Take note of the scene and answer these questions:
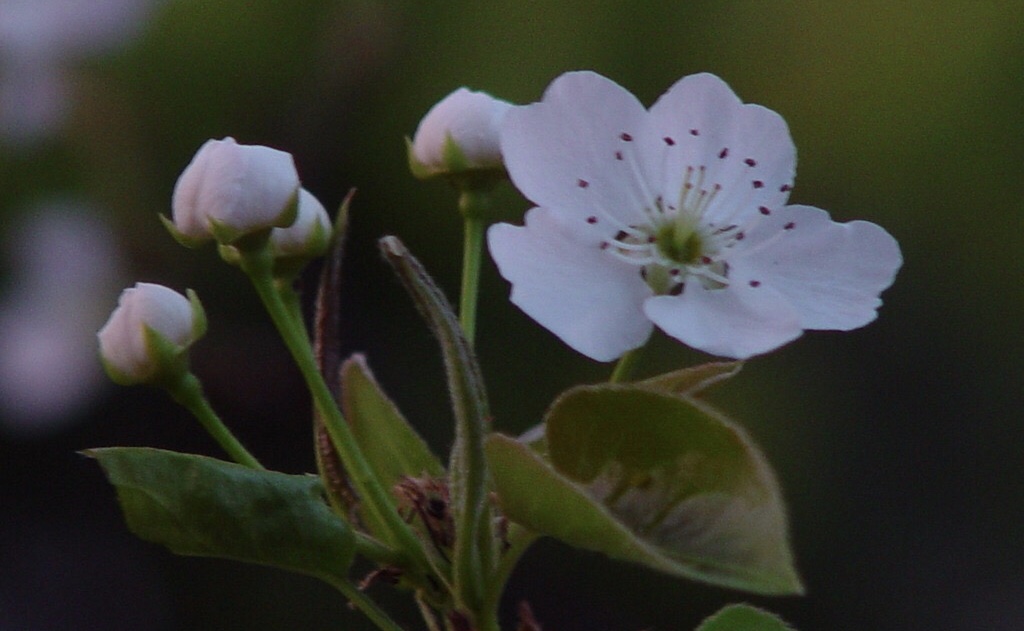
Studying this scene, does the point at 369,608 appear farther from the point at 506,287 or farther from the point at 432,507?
the point at 506,287

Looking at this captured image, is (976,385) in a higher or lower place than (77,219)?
lower

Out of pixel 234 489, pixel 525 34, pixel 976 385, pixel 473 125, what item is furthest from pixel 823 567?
pixel 234 489

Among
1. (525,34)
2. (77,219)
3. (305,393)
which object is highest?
(525,34)

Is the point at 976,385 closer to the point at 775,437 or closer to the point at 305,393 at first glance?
the point at 775,437

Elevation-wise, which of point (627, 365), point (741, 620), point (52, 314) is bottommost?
point (52, 314)

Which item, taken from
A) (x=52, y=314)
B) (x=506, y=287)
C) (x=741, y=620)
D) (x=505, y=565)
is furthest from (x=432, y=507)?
(x=52, y=314)

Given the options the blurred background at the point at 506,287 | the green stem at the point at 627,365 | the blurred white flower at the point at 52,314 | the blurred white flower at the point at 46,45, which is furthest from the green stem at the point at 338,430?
the blurred white flower at the point at 46,45

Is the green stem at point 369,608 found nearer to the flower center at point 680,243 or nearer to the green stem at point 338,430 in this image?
the green stem at point 338,430
